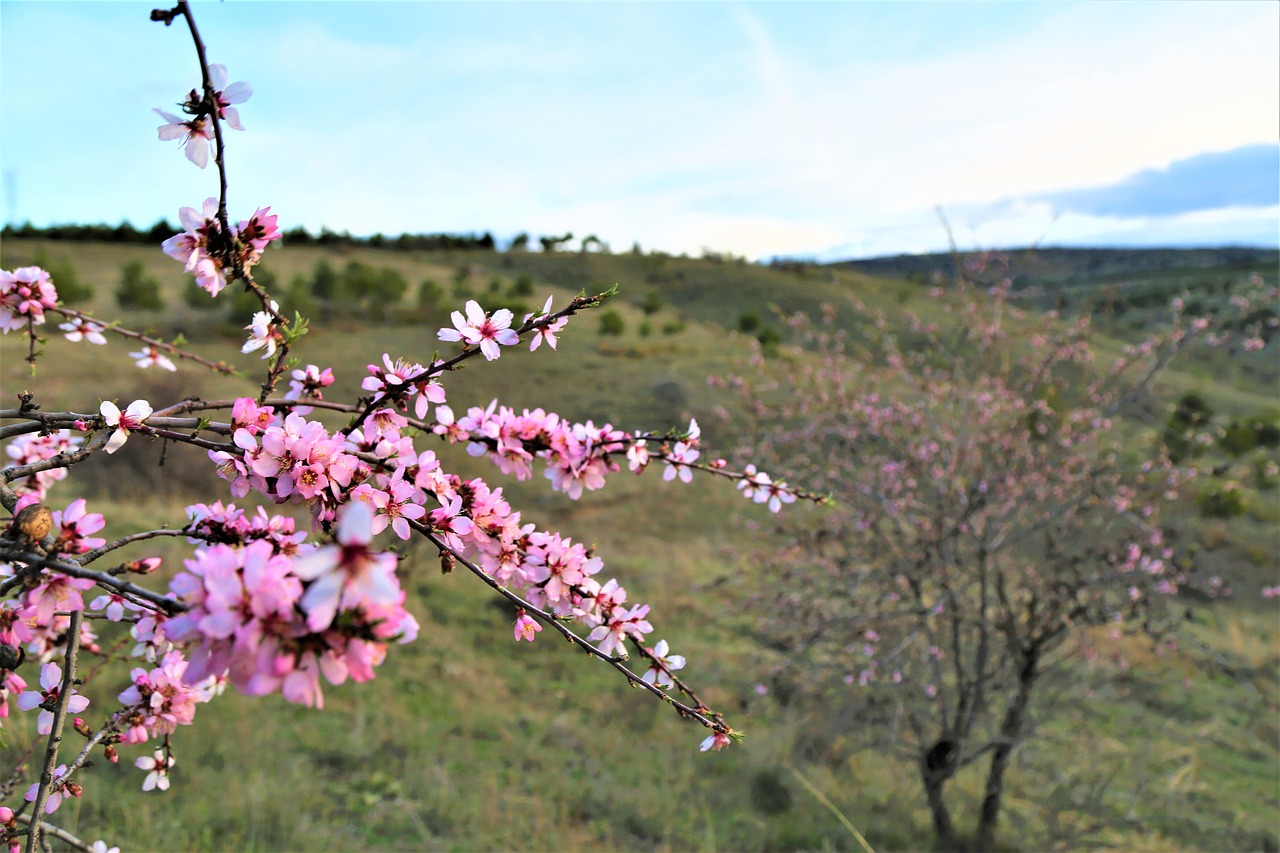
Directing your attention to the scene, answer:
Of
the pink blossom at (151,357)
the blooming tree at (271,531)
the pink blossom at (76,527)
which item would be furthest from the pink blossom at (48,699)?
the pink blossom at (151,357)

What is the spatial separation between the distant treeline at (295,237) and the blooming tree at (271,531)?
38.8 meters

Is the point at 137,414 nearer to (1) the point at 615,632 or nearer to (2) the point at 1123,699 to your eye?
(1) the point at 615,632

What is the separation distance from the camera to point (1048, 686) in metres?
4.93

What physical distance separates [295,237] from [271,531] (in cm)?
4949

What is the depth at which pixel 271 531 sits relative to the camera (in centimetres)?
116

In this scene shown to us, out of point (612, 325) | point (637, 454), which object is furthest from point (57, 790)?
point (612, 325)

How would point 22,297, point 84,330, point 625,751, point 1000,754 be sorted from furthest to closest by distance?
1. point 625,751
2. point 1000,754
3. point 84,330
4. point 22,297

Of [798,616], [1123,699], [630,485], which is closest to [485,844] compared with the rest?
[798,616]

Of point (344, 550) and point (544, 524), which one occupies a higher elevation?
point (344, 550)

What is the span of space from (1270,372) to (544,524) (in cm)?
3019

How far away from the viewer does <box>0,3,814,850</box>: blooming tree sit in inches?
28.9

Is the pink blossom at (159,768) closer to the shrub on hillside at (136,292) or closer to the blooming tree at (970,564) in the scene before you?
the blooming tree at (970,564)

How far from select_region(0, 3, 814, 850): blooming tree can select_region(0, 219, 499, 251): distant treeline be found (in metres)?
38.8

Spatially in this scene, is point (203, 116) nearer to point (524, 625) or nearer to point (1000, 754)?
point (524, 625)
